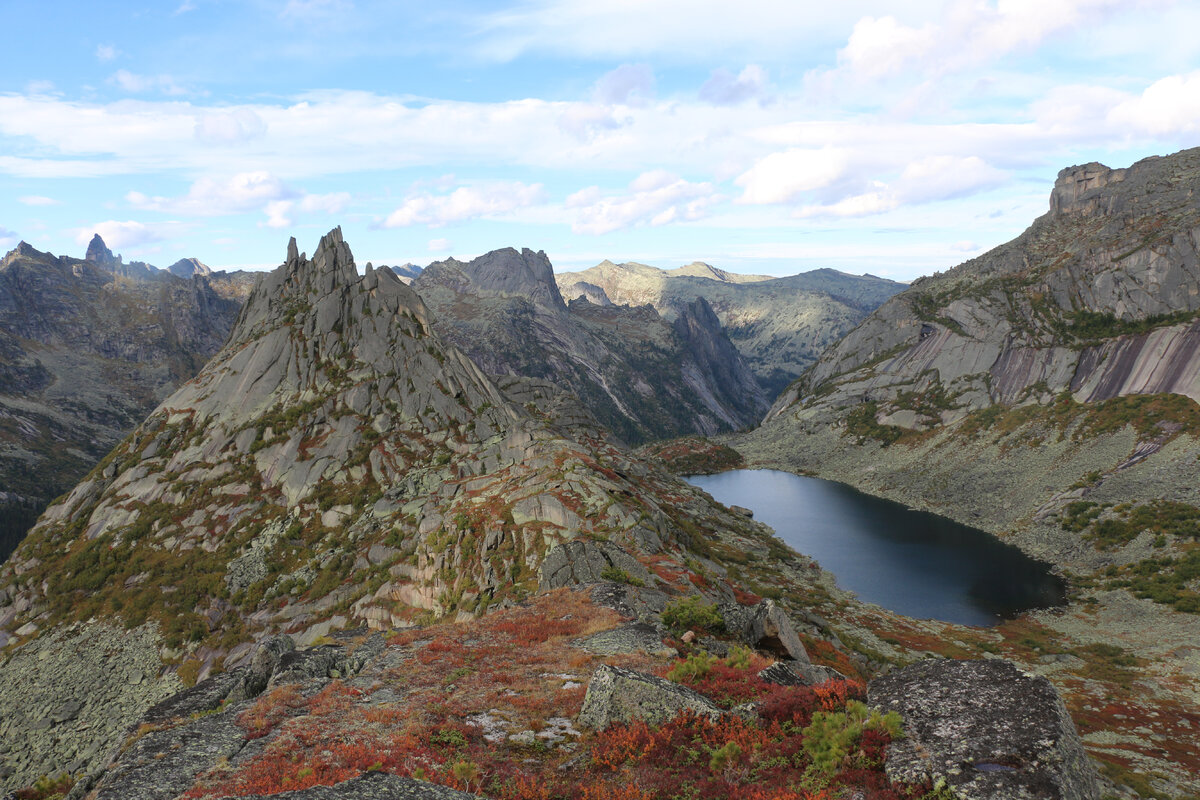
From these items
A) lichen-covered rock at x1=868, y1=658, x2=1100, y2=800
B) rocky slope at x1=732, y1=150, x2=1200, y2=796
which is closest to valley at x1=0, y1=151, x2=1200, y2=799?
lichen-covered rock at x1=868, y1=658, x2=1100, y2=800

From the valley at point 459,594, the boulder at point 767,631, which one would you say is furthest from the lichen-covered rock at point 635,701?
the boulder at point 767,631

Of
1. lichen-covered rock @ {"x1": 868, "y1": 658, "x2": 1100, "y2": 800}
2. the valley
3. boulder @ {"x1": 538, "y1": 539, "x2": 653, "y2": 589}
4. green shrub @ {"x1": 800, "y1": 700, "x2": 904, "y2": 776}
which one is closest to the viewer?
lichen-covered rock @ {"x1": 868, "y1": 658, "x2": 1100, "y2": 800}

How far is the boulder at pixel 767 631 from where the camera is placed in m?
27.2

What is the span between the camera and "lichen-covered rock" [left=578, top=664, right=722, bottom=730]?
16234mm

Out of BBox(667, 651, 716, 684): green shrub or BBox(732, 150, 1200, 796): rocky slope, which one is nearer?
BBox(667, 651, 716, 684): green shrub

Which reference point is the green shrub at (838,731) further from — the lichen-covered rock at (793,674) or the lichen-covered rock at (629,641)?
the lichen-covered rock at (629,641)

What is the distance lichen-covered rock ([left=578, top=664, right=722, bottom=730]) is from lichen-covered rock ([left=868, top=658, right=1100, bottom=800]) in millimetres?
4675

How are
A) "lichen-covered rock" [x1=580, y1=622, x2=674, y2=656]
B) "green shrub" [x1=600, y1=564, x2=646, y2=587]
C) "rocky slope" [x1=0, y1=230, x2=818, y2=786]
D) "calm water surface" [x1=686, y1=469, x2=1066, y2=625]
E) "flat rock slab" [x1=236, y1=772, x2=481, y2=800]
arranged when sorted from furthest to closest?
"calm water surface" [x1=686, y1=469, x2=1066, y2=625] < "rocky slope" [x1=0, y1=230, x2=818, y2=786] < "green shrub" [x1=600, y1=564, x2=646, y2=587] < "lichen-covered rock" [x1=580, y1=622, x2=674, y2=656] < "flat rock slab" [x1=236, y1=772, x2=481, y2=800]

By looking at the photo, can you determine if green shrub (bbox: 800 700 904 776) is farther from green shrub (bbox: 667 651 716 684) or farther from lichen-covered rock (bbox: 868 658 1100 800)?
green shrub (bbox: 667 651 716 684)

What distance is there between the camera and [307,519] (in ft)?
235

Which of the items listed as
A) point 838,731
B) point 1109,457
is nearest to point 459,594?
point 838,731

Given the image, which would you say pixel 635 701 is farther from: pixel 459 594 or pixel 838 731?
pixel 459 594

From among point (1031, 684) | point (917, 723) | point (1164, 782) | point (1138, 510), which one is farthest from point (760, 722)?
point (1138, 510)

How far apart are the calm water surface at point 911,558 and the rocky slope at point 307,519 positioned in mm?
19260
